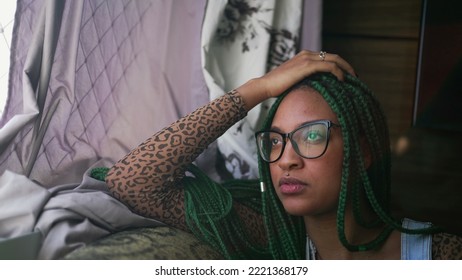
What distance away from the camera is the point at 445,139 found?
45.3 inches

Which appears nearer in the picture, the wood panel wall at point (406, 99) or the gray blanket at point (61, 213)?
the gray blanket at point (61, 213)

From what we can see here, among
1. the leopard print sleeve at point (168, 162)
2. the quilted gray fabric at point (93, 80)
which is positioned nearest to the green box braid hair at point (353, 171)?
the leopard print sleeve at point (168, 162)

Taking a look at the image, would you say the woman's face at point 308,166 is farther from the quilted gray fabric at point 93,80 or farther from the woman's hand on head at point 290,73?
the quilted gray fabric at point 93,80

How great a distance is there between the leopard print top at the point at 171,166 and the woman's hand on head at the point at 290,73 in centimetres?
→ 3

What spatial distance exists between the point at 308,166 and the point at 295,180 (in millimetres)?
40

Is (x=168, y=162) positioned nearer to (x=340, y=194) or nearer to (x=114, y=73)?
(x=114, y=73)

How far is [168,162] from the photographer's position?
1062 millimetres

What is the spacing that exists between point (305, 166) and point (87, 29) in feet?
1.85

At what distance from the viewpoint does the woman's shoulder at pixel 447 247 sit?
3.53 feet

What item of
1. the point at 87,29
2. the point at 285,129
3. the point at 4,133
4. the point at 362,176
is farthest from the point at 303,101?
the point at 4,133

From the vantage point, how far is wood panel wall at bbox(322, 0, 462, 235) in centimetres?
114

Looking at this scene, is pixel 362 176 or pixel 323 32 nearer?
pixel 362 176

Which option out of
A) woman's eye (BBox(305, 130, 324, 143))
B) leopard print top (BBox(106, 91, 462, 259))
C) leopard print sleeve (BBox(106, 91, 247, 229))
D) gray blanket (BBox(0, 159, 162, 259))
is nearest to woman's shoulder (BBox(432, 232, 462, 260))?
leopard print top (BBox(106, 91, 462, 259))

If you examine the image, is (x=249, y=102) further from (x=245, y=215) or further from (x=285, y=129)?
(x=245, y=215)
